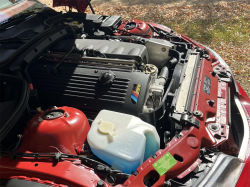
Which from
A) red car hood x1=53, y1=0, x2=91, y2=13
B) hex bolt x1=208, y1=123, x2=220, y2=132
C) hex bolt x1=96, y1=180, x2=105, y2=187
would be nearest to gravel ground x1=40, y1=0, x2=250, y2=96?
hex bolt x1=208, y1=123, x2=220, y2=132

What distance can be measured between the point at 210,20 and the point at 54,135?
20.8 ft

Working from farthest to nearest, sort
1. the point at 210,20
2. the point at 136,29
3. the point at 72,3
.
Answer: the point at 210,20 → the point at 136,29 → the point at 72,3

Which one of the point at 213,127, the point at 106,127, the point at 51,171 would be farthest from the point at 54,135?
the point at 213,127

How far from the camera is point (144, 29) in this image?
3492mm

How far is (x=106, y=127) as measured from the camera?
1804 mm

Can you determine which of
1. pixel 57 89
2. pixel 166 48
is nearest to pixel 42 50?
pixel 57 89

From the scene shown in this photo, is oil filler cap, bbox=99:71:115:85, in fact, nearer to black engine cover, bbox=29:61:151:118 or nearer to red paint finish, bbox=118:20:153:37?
black engine cover, bbox=29:61:151:118

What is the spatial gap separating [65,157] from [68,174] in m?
0.17

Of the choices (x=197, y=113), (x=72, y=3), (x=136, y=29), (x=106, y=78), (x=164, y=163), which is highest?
(x=72, y=3)

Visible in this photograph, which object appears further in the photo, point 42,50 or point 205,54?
point 205,54

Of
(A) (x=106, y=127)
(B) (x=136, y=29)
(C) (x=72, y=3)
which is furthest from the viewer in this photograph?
(B) (x=136, y=29)

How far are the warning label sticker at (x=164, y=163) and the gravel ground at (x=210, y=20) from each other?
303 centimetres

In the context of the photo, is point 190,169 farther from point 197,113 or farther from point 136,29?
point 136,29

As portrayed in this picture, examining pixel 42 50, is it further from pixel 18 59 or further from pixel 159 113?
pixel 159 113
